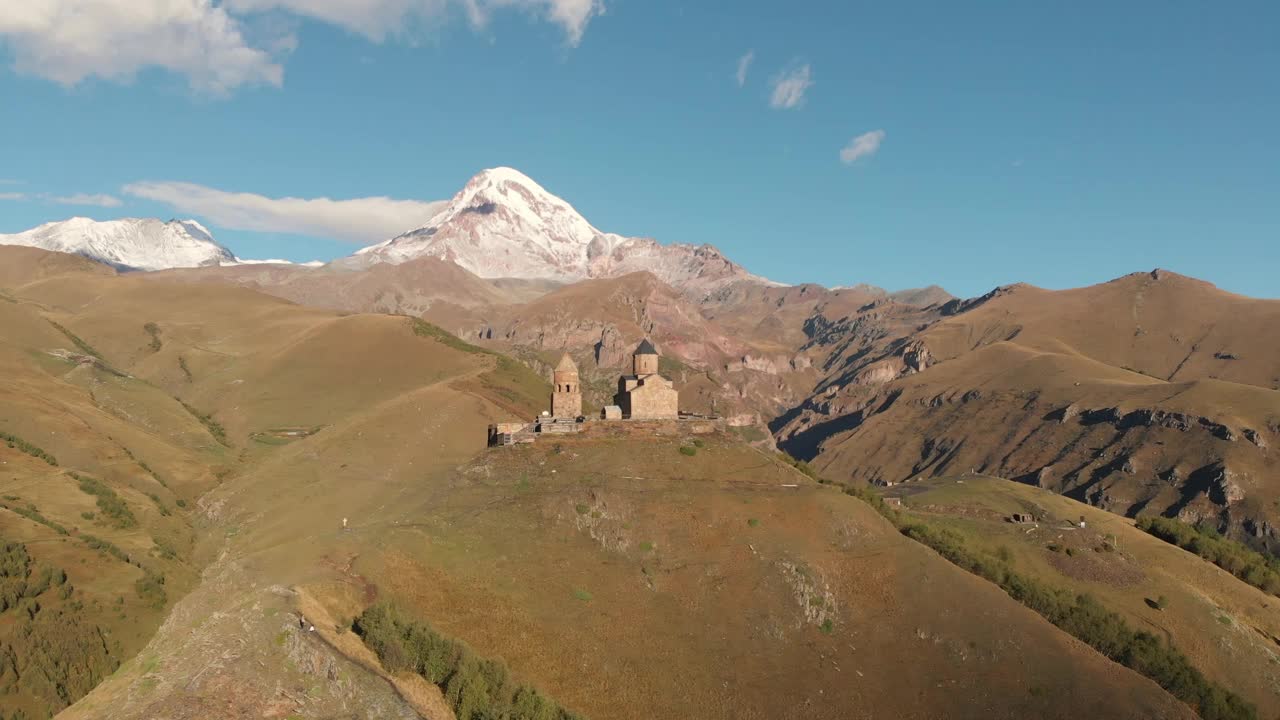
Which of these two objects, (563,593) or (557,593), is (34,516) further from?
(563,593)

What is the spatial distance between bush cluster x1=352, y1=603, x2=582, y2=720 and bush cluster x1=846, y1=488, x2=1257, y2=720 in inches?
2390

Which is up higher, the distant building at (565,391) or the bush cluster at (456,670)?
the distant building at (565,391)

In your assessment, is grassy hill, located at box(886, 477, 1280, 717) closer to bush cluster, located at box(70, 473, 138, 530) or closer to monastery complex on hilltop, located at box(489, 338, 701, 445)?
monastery complex on hilltop, located at box(489, 338, 701, 445)

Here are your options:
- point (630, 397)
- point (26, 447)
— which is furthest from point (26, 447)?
point (630, 397)

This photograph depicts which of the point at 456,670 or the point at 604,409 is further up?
the point at 604,409

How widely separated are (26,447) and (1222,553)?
591 ft

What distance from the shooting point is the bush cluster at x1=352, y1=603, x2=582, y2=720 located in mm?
57375

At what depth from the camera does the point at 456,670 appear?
59.3m

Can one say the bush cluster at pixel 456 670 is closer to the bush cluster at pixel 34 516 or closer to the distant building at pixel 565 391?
the bush cluster at pixel 34 516

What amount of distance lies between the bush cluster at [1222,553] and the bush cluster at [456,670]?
414 feet

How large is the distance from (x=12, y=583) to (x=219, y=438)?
8535cm

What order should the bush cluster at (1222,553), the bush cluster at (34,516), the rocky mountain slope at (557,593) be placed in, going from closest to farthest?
the rocky mountain slope at (557,593), the bush cluster at (34,516), the bush cluster at (1222,553)

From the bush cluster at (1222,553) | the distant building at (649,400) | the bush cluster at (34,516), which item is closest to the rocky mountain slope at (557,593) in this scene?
the bush cluster at (34,516)

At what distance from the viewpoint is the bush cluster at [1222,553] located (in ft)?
449
